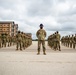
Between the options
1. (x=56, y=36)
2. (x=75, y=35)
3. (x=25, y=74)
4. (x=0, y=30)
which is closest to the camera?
(x=25, y=74)

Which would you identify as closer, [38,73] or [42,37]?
[38,73]

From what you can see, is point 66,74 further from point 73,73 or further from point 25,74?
point 25,74

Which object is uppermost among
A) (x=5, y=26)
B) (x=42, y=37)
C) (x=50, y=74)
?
Answer: (x=5, y=26)

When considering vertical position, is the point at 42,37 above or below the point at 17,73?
above

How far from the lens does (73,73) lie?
7.23 m

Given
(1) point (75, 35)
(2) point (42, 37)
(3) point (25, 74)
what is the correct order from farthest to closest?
(1) point (75, 35) → (2) point (42, 37) → (3) point (25, 74)

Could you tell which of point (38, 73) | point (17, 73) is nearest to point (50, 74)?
point (38, 73)

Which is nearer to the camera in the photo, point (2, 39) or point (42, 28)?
point (42, 28)

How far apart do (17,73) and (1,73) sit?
441mm

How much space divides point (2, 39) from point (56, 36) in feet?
30.8

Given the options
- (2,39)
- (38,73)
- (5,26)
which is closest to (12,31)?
(5,26)

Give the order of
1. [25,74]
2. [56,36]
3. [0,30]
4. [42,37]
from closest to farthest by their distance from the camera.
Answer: [25,74] → [42,37] → [56,36] → [0,30]

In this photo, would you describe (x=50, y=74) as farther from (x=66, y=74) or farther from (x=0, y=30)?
(x=0, y=30)

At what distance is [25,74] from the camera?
6.98m
